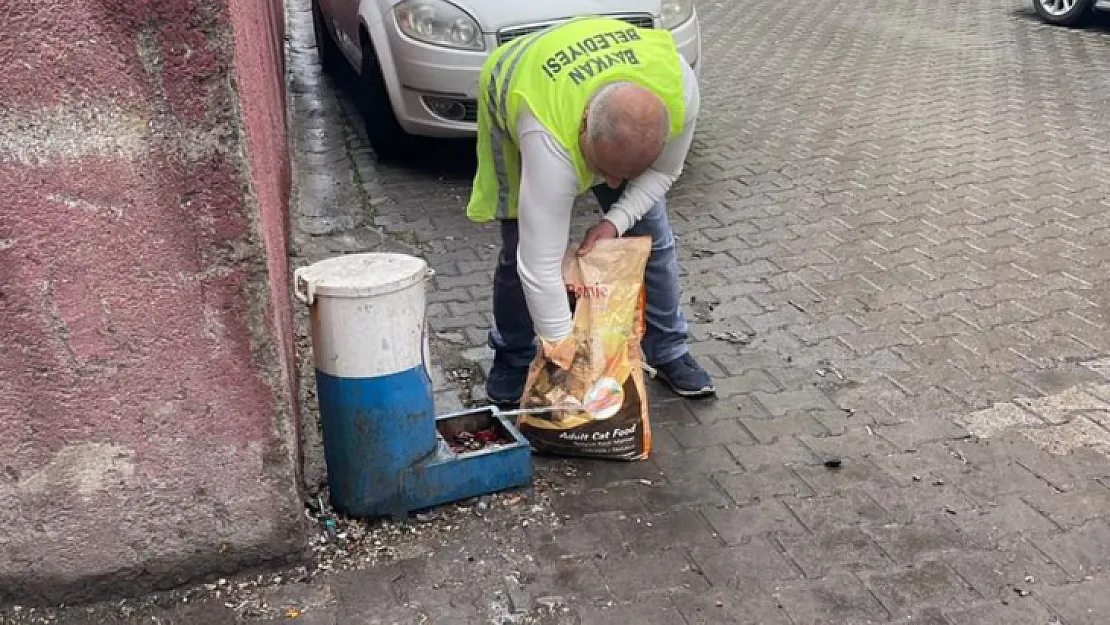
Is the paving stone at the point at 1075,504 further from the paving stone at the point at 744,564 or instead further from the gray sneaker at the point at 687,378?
the gray sneaker at the point at 687,378

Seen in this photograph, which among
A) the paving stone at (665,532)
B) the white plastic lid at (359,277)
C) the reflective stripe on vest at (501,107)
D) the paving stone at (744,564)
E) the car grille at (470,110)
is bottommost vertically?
the paving stone at (665,532)

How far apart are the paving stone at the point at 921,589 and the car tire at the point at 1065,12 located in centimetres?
897

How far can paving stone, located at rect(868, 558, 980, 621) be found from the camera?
2922mm

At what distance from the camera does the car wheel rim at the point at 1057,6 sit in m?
10.6

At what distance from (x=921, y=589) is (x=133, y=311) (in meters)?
2.06

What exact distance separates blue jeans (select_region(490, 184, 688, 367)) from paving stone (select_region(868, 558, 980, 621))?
125cm

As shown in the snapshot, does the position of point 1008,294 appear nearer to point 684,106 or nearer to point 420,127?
point 684,106

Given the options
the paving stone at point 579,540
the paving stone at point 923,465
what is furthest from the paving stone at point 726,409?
the paving stone at point 579,540

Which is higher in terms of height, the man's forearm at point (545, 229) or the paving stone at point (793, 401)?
the man's forearm at point (545, 229)

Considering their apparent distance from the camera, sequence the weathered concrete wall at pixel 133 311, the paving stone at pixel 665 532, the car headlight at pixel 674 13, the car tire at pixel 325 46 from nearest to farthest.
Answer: the weathered concrete wall at pixel 133 311, the paving stone at pixel 665 532, the car headlight at pixel 674 13, the car tire at pixel 325 46

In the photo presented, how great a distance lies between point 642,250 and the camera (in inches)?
138

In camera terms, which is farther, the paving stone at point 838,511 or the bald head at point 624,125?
the paving stone at point 838,511

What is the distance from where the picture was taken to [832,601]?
2.95 meters

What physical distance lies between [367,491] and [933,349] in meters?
2.25
